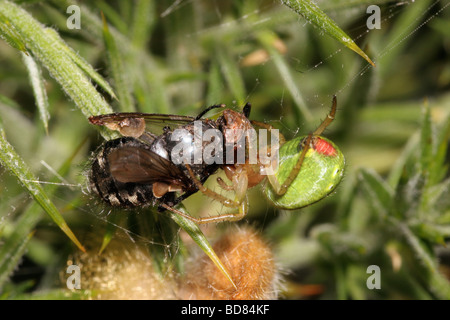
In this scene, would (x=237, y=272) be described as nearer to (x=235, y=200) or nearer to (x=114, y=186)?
(x=235, y=200)

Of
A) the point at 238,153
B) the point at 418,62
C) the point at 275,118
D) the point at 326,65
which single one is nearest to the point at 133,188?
the point at 238,153

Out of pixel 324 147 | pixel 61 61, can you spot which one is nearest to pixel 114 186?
pixel 61 61

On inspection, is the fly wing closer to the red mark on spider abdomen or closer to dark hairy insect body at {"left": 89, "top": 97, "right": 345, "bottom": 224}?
dark hairy insect body at {"left": 89, "top": 97, "right": 345, "bottom": 224}

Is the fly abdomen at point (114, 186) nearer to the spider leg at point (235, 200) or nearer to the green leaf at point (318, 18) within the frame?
the spider leg at point (235, 200)

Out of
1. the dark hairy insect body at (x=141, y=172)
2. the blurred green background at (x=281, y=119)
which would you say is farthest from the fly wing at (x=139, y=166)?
the blurred green background at (x=281, y=119)

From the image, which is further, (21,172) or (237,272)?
(237,272)
